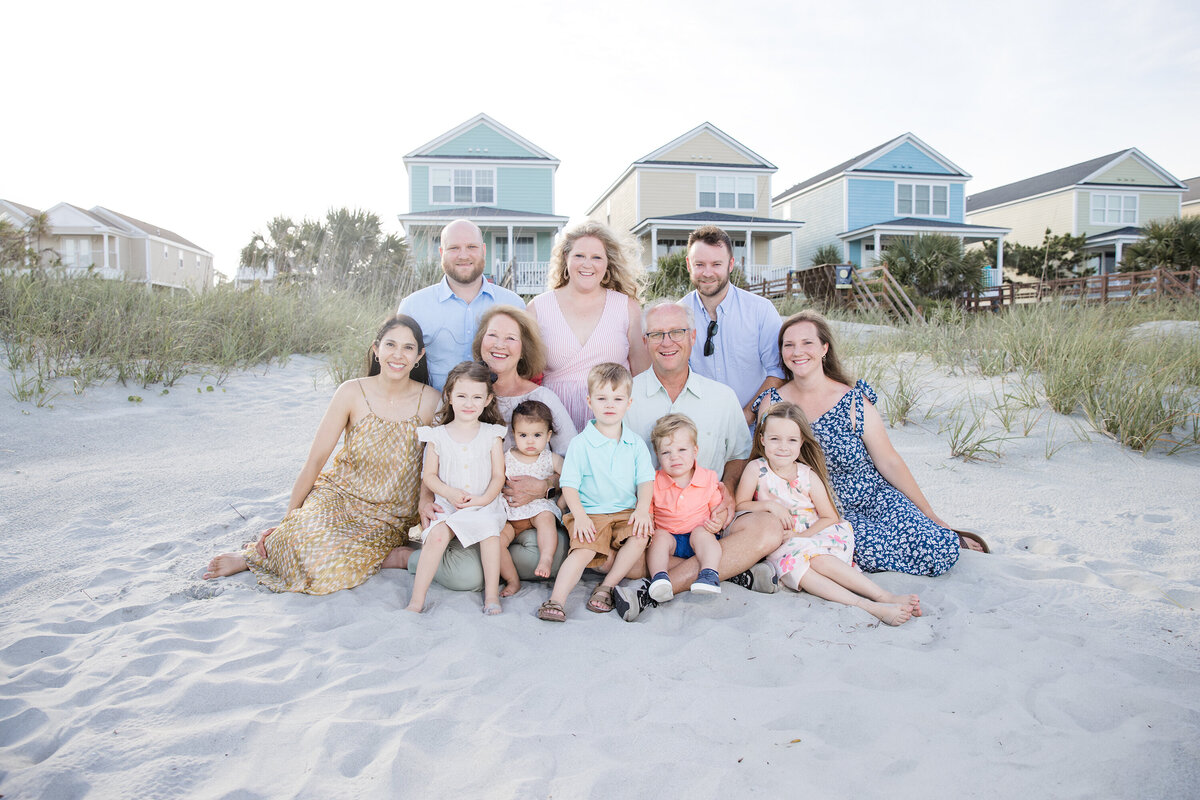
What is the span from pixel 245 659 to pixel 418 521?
127 cm

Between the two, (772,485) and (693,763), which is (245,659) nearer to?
(693,763)

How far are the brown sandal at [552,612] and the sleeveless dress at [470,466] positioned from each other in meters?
0.45

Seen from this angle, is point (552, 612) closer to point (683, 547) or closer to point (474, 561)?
point (474, 561)

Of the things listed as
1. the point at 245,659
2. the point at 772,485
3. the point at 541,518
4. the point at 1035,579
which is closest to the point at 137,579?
the point at 245,659

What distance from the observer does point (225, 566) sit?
3193mm

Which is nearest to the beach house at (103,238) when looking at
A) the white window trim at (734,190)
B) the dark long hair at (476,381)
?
the white window trim at (734,190)

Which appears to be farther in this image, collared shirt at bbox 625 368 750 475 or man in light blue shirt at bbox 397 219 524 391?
man in light blue shirt at bbox 397 219 524 391

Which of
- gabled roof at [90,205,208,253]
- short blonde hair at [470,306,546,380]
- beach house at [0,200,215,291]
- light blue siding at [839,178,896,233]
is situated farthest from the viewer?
gabled roof at [90,205,208,253]

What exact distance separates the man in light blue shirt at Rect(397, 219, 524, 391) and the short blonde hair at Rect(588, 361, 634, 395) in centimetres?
108

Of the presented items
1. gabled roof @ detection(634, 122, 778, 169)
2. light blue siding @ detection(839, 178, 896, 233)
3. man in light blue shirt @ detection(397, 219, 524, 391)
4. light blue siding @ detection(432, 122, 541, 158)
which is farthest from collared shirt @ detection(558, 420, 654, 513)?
light blue siding @ detection(839, 178, 896, 233)

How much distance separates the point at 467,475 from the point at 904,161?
24095mm

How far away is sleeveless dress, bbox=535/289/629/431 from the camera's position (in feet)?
12.3

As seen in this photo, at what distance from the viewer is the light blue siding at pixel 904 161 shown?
75.4 feet

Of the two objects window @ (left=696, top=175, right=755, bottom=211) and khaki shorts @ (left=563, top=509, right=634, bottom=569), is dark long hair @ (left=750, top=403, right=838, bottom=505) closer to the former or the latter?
khaki shorts @ (left=563, top=509, right=634, bottom=569)
